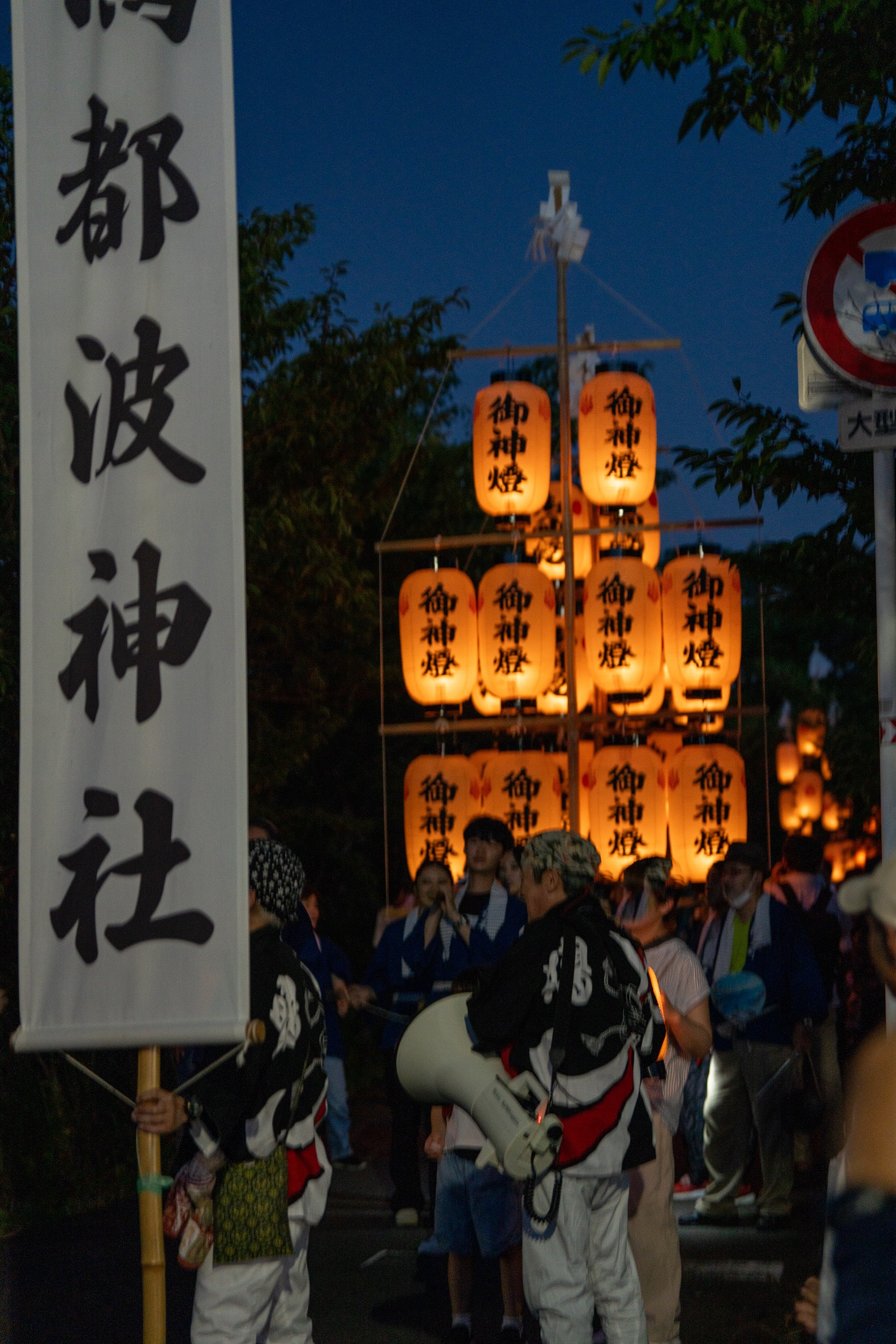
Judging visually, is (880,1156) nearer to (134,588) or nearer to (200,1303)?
(134,588)

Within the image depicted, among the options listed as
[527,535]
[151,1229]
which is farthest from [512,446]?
[151,1229]

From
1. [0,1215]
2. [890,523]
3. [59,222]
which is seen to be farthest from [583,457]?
[59,222]

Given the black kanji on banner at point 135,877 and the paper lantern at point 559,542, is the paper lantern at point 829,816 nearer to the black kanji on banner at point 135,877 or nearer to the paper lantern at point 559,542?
the paper lantern at point 559,542

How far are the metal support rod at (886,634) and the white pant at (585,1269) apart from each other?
1.11 metres

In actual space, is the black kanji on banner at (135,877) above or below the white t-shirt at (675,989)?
above

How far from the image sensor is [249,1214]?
4055mm

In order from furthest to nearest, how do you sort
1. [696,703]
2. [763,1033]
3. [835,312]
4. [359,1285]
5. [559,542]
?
[559,542]
[696,703]
[763,1033]
[359,1285]
[835,312]

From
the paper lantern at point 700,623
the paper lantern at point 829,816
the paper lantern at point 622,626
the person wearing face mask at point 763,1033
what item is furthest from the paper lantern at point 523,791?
the paper lantern at point 829,816

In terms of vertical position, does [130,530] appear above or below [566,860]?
above

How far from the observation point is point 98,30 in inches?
150

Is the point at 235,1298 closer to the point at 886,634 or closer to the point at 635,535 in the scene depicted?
the point at 886,634

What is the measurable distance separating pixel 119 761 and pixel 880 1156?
218cm

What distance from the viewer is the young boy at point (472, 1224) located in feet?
19.6

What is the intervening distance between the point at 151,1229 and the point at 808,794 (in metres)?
26.8
